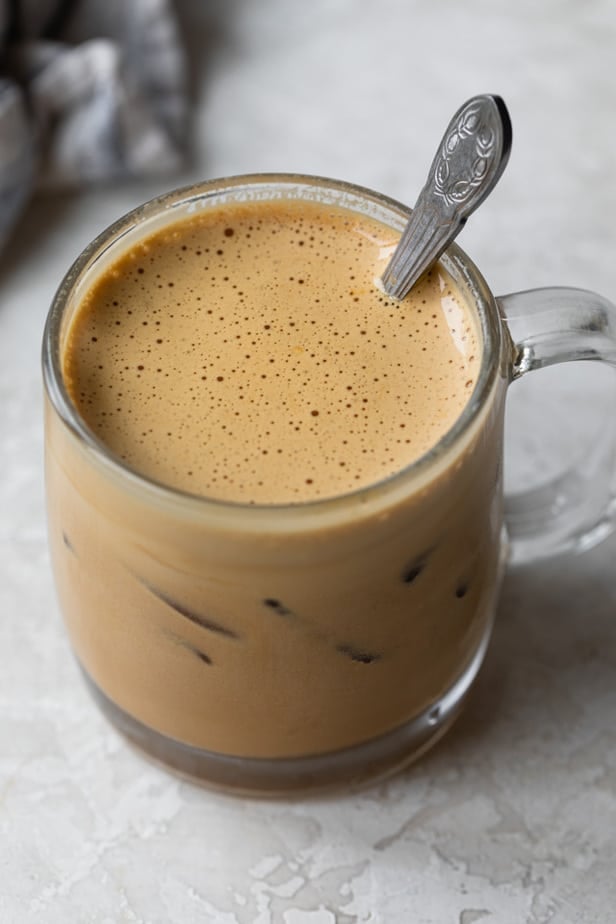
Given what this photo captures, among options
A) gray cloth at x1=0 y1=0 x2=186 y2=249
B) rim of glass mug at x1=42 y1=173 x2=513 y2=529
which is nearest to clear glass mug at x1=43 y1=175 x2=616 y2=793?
rim of glass mug at x1=42 y1=173 x2=513 y2=529

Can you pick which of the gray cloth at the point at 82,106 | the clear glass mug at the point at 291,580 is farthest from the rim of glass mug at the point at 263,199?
the gray cloth at the point at 82,106

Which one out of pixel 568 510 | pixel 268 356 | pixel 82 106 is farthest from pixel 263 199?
pixel 82 106

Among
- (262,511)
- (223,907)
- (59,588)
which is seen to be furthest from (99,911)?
(262,511)

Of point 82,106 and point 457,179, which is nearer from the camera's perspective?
point 457,179

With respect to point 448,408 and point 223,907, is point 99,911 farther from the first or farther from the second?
point 448,408

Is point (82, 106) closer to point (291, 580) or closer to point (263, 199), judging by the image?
point (263, 199)
